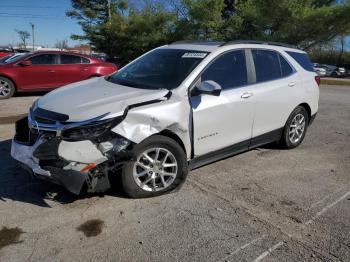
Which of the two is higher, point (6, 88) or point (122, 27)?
point (122, 27)

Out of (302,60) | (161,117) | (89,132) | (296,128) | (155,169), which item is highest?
(302,60)

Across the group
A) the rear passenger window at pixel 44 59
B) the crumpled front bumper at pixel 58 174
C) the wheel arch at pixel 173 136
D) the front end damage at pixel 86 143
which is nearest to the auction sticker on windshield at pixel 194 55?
the front end damage at pixel 86 143

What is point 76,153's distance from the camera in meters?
3.47

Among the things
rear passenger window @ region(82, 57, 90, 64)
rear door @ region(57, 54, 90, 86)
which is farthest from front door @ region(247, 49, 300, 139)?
rear passenger window @ region(82, 57, 90, 64)

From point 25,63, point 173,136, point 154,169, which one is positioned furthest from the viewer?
point 25,63

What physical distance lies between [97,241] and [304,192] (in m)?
2.42

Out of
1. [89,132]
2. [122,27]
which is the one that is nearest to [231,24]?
[122,27]

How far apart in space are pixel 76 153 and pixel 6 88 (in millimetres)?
8811

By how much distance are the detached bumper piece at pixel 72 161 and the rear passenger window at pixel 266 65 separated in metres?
2.33

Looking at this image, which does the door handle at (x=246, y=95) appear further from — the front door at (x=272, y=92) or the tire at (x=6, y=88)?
the tire at (x=6, y=88)

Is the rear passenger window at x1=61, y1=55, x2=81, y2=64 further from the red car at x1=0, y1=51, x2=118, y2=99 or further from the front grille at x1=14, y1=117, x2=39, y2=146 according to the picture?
the front grille at x1=14, y1=117, x2=39, y2=146

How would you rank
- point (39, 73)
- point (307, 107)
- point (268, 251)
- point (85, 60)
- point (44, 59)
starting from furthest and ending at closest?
point (85, 60)
point (44, 59)
point (39, 73)
point (307, 107)
point (268, 251)

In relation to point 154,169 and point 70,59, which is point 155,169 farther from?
point 70,59

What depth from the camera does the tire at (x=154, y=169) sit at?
3.81 meters
